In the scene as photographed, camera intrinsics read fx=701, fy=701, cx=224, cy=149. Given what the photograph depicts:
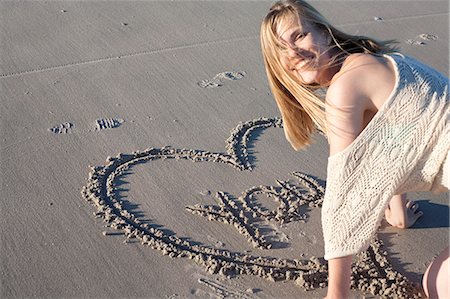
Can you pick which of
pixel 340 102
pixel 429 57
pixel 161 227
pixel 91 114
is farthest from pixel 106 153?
pixel 429 57

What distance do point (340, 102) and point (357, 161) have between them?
17cm

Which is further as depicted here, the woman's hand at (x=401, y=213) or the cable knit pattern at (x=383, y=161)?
the woman's hand at (x=401, y=213)

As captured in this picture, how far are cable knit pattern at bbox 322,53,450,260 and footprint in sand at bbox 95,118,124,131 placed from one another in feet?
3.54

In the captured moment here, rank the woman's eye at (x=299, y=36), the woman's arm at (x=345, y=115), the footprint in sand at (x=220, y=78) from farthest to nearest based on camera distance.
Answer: the footprint in sand at (x=220, y=78) → the woman's eye at (x=299, y=36) → the woman's arm at (x=345, y=115)

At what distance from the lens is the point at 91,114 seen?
2834mm

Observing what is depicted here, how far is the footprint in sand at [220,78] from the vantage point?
10.2ft

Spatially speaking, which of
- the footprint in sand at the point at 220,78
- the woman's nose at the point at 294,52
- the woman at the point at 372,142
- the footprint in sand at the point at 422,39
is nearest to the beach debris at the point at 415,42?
the footprint in sand at the point at 422,39

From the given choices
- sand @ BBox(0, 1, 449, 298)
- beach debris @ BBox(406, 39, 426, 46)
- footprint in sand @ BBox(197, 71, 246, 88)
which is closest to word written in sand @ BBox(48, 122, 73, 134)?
sand @ BBox(0, 1, 449, 298)

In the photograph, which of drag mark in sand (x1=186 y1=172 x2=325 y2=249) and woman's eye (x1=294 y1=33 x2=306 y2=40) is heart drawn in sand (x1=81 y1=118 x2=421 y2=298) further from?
woman's eye (x1=294 y1=33 x2=306 y2=40)

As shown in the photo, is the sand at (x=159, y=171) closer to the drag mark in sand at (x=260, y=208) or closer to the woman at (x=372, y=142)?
the drag mark in sand at (x=260, y=208)

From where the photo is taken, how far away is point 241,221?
2.33 m

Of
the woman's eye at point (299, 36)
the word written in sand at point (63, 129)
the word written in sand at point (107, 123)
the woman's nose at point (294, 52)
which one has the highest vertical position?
the woman's eye at point (299, 36)

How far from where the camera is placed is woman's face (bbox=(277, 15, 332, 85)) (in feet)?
6.79

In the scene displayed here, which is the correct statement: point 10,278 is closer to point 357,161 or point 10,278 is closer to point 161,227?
point 161,227
